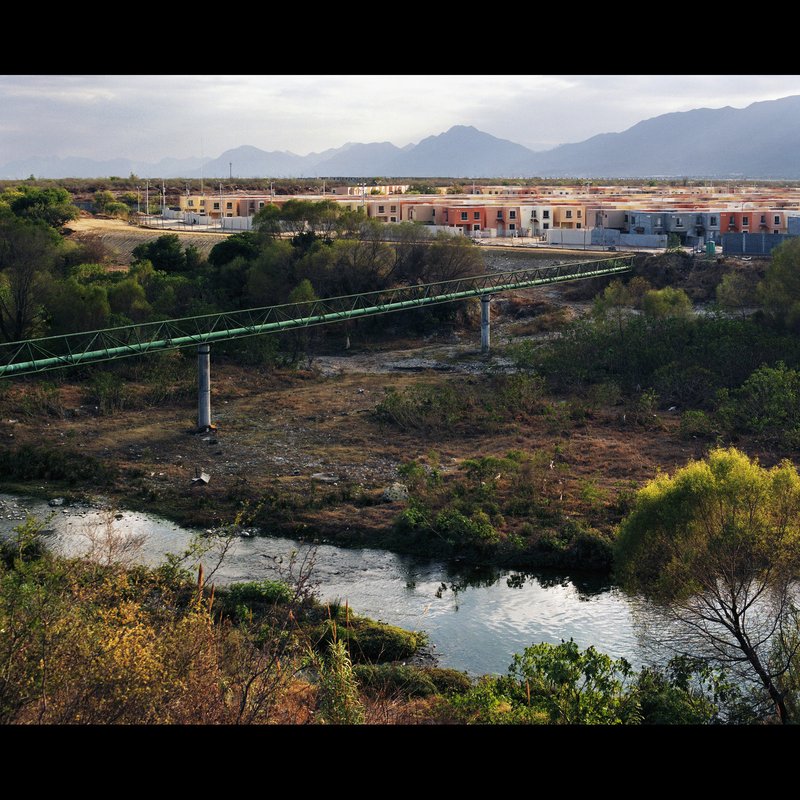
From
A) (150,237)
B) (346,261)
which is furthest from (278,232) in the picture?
(150,237)

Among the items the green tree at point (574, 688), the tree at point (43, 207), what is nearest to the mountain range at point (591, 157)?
the tree at point (43, 207)

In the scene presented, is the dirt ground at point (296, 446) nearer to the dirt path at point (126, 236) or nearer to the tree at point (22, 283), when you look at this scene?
the tree at point (22, 283)

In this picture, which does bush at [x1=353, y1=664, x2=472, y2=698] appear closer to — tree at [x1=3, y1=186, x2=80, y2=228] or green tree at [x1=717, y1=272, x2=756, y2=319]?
green tree at [x1=717, y1=272, x2=756, y2=319]

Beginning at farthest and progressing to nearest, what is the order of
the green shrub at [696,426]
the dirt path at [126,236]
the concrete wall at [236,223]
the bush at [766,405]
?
the concrete wall at [236,223] < the dirt path at [126,236] < the green shrub at [696,426] < the bush at [766,405]

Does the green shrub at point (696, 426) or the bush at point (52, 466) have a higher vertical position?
the green shrub at point (696, 426)

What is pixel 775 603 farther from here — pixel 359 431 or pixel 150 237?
pixel 150 237

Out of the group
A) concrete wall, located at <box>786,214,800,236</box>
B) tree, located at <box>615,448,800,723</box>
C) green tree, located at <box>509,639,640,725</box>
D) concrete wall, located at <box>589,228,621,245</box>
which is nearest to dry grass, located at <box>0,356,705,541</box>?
tree, located at <box>615,448,800,723</box>
